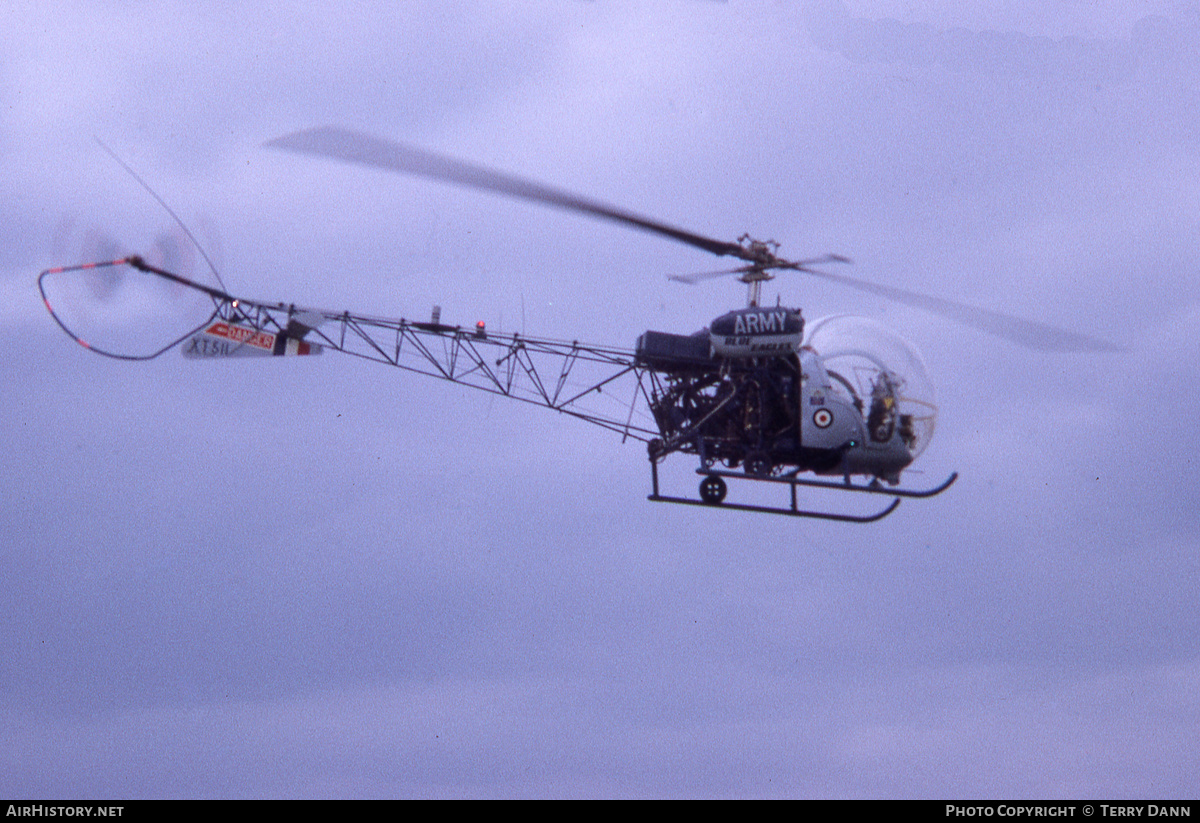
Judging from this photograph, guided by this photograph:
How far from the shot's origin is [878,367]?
2616cm

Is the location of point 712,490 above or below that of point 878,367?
below

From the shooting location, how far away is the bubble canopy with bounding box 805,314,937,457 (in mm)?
26156

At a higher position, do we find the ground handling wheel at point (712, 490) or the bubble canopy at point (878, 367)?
the bubble canopy at point (878, 367)

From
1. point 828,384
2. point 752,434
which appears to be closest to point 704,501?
point 752,434

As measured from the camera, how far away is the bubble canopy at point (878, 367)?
2616cm

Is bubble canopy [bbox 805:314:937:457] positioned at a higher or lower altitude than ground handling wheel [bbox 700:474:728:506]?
higher

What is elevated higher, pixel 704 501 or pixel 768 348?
pixel 768 348
